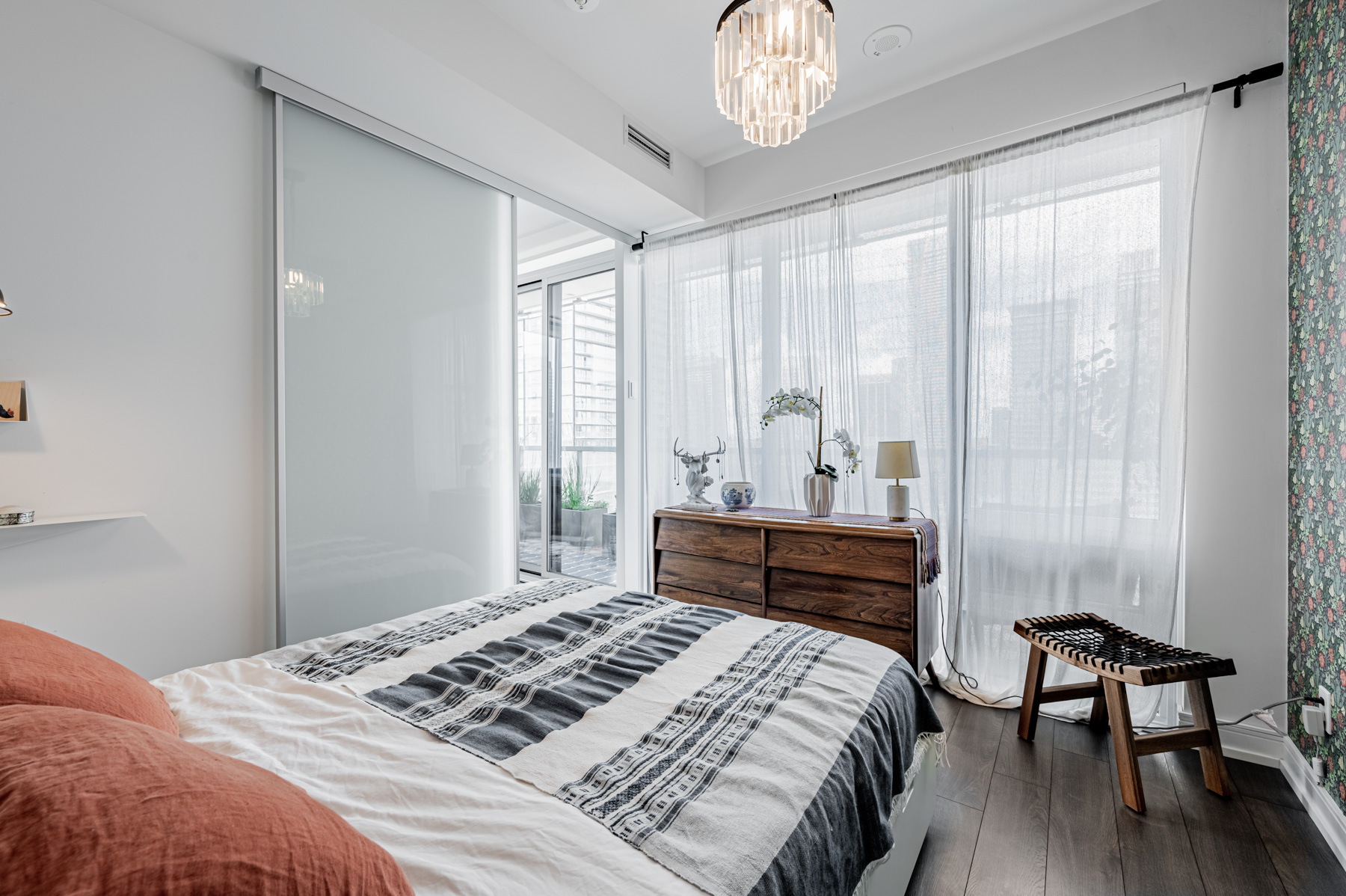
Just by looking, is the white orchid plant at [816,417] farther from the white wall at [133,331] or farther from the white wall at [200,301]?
the white wall at [133,331]

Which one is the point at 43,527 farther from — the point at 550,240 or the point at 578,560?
the point at 550,240

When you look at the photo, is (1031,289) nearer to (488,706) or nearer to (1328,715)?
(1328,715)

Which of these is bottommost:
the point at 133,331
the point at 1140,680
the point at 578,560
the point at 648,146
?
the point at 578,560

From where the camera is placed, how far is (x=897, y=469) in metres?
2.61

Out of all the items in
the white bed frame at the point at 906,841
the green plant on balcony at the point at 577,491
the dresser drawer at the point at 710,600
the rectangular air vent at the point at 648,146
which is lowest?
the white bed frame at the point at 906,841

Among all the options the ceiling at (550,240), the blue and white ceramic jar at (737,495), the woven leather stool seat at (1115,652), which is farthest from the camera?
the ceiling at (550,240)

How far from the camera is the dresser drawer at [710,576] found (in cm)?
289

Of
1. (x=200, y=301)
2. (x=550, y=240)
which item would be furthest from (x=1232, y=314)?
(x=200, y=301)

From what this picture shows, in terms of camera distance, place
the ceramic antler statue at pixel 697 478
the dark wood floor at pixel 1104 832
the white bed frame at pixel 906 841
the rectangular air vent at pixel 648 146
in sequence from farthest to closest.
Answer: the ceramic antler statue at pixel 697 478 → the rectangular air vent at pixel 648 146 → the dark wood floor at pixel 1104 832 → the white bed frame at pixel 906 841

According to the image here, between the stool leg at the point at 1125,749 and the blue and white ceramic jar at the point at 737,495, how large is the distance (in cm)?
174

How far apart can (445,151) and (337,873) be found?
3.01m

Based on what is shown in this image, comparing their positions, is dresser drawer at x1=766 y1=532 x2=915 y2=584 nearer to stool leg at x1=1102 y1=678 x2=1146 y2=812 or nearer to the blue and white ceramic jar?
the blue and white ceramic jar

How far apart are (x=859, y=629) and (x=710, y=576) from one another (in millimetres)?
811

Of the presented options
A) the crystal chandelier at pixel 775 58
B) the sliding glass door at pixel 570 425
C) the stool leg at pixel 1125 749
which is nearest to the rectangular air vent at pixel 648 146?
the sliding glass door at pixel 570 425
